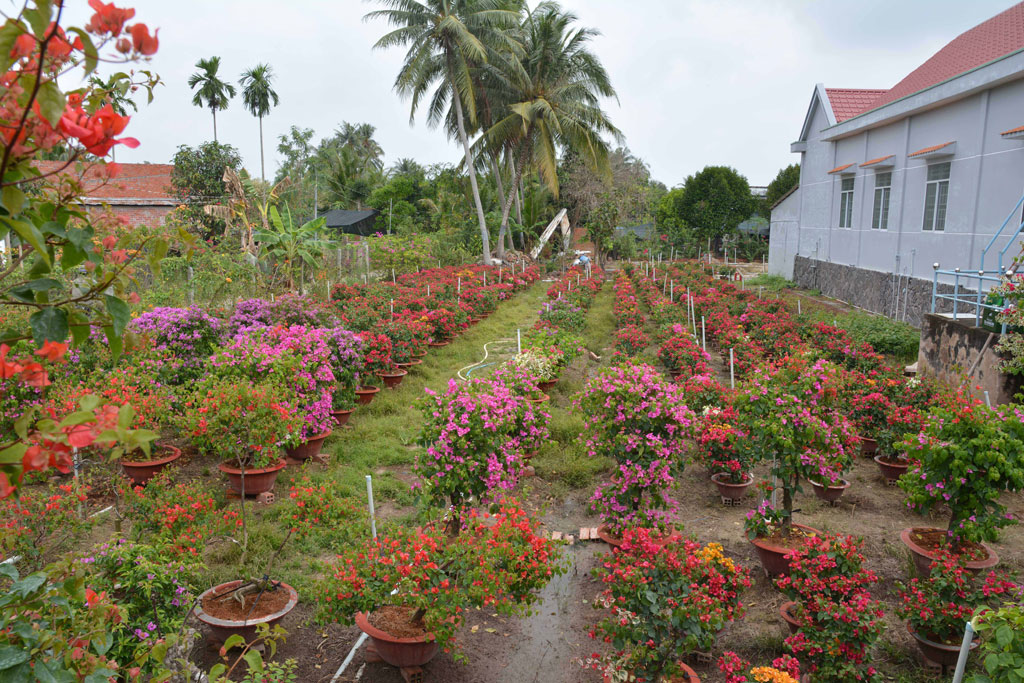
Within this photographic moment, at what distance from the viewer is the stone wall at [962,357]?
315 inches

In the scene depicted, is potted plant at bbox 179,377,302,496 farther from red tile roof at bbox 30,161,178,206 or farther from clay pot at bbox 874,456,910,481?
red tile roof at bbox 30,161,178,206

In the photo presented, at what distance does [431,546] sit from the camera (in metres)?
3.74

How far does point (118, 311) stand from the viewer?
4.61 feet

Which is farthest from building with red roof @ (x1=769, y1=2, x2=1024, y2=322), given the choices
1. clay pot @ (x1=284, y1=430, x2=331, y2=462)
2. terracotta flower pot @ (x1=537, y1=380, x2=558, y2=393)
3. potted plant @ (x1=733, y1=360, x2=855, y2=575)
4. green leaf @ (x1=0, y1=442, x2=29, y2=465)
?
green leaf @ (x1=0, y1=442, x2=29, y2=465)

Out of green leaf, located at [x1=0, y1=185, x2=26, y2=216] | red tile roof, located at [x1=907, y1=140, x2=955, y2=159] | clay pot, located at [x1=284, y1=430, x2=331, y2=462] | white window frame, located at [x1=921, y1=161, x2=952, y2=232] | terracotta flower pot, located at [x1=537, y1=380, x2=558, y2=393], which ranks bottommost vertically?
clay pot, located at [x1=284, y1=430, x2=331, y2=462]

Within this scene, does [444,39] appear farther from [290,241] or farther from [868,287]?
[868,287]

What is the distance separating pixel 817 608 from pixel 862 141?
17.6 meters

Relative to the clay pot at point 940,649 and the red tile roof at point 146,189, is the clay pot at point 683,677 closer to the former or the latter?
the clay pot at point 940,649

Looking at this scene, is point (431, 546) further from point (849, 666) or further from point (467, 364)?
point (467, 364)

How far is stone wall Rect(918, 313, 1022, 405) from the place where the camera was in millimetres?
8008

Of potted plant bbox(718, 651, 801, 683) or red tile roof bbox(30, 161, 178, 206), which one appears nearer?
potted plant bbox(718, 651, 801, 683)

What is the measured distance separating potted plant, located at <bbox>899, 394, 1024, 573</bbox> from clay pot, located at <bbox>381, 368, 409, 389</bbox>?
22.0 ft

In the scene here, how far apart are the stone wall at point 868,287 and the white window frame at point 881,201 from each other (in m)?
1.17

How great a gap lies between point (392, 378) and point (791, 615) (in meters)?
6.68
